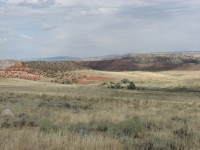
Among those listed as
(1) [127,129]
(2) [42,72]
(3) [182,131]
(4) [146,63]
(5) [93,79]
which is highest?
(4) [146,63]

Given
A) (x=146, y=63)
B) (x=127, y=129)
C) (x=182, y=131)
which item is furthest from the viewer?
(x=146, y=63)

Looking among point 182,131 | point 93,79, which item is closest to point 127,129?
point 182,131

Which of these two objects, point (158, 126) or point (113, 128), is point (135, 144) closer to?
point (113, 128)

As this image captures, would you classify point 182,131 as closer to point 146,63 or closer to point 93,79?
point 93,79

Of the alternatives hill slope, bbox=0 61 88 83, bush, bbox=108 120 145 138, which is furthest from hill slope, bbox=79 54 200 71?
bush, bbox=108 120 145 138

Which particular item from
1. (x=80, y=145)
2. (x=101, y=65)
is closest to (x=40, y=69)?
(x=101, y=65)

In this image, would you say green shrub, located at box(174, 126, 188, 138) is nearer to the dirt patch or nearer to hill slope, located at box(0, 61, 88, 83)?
the dirt patch

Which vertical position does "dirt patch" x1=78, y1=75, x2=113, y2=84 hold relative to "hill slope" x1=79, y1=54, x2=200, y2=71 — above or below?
below

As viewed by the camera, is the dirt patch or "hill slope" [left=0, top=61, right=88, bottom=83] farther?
"hill slope" [left=0, top=61, right=88, bottom=83]

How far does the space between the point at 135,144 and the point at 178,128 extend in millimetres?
3222

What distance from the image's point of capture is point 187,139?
8047 millimetres

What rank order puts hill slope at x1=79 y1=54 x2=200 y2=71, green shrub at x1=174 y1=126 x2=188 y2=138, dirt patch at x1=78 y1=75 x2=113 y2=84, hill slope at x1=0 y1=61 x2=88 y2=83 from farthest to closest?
hill slope at x1=79 y1=54 x2=200 y2=71
hill slope at x1=0 y1=61 x2=88 y2=83
dirt patch at x1=78 y1=75 x2=113 y2=84
green shrub at x1=174 y1=126 x2=188 y2=138

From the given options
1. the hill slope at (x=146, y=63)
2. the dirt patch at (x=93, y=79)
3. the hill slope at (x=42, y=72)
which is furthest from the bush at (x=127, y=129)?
the hill slope at (x=146, y=63)

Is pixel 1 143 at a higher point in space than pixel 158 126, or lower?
higher
